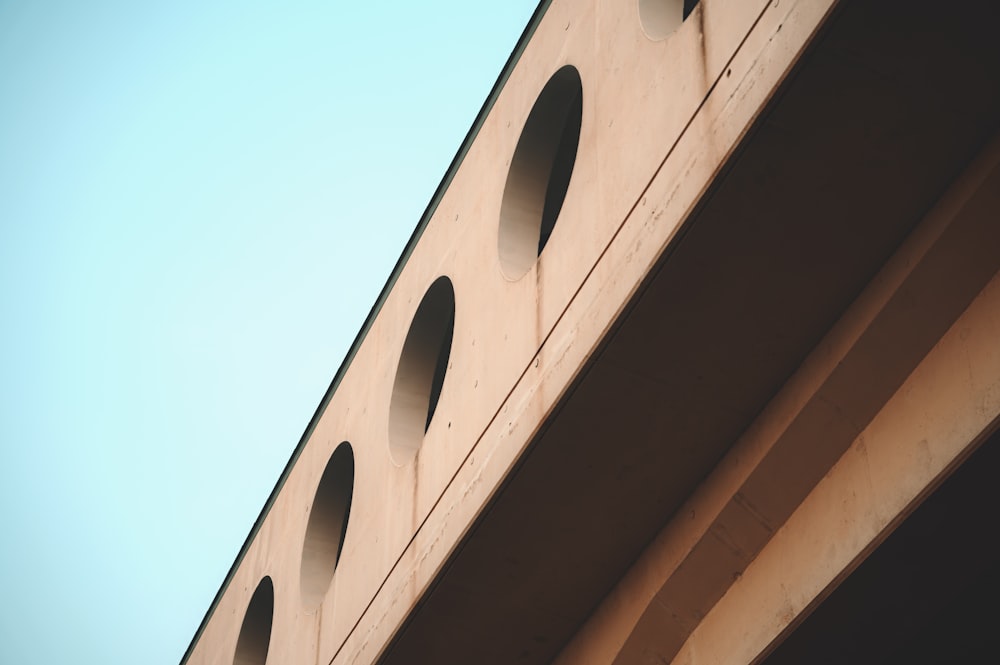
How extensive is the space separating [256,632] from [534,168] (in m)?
6.34

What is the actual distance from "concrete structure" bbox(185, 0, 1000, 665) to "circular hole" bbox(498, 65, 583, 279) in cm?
2

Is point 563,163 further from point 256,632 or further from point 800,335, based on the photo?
point 256,632

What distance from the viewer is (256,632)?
13.1 meters

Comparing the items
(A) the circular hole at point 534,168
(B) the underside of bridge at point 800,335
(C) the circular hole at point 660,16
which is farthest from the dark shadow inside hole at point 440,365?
(C) the circular hole at point 660,16

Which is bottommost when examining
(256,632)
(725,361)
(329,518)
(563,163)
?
(256,632)

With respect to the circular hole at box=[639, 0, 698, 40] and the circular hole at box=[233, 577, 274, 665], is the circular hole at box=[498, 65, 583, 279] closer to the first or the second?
the circular hole at box=[639, 0, 698, 40]

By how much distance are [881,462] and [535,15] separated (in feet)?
14.4

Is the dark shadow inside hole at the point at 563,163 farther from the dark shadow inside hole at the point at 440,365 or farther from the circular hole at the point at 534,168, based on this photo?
the dark shadow inside hole at the point at 440,365

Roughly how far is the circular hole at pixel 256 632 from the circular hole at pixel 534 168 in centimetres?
570

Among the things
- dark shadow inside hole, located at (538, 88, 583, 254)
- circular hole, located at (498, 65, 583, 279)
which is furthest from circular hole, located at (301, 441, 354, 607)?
circular hole, located at (498, 65, 583, 279)

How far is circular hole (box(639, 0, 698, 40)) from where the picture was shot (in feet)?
24.5

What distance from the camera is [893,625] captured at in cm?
665

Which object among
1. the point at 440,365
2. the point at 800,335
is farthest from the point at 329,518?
the point at 800,335

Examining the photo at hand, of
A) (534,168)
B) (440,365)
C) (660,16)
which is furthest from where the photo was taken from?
(440,365)
